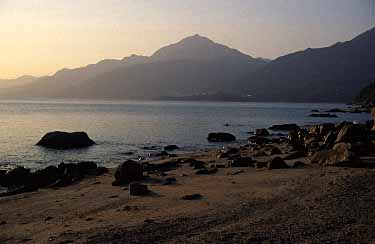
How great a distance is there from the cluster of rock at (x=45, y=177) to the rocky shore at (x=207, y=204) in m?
0.07

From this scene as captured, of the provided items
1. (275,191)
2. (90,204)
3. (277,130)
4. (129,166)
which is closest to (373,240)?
(275,191)

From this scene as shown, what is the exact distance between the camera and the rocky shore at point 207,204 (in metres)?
10.1

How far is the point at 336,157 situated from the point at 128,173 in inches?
325

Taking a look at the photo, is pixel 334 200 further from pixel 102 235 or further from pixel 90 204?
pixel 90 204

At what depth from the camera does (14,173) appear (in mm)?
23156

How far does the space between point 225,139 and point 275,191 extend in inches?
1309

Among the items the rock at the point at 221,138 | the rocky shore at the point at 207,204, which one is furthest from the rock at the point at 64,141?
the rocky shore at the point at 207,204

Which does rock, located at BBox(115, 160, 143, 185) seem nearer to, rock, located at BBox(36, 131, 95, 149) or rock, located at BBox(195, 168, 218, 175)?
rock, located at BBox(195, 168, 218, 175)

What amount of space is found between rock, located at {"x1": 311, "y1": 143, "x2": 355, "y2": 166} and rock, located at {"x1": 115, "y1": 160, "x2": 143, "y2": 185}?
23.8 ft

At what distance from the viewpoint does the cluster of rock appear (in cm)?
2069

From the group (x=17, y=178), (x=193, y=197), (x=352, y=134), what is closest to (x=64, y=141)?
(x=17, y=178)

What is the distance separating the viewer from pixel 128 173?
19.6 m

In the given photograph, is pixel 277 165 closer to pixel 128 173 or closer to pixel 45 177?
pixel 128 173

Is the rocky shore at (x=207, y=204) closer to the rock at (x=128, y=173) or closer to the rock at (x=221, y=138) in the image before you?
the rock at (x=128, y=173)
